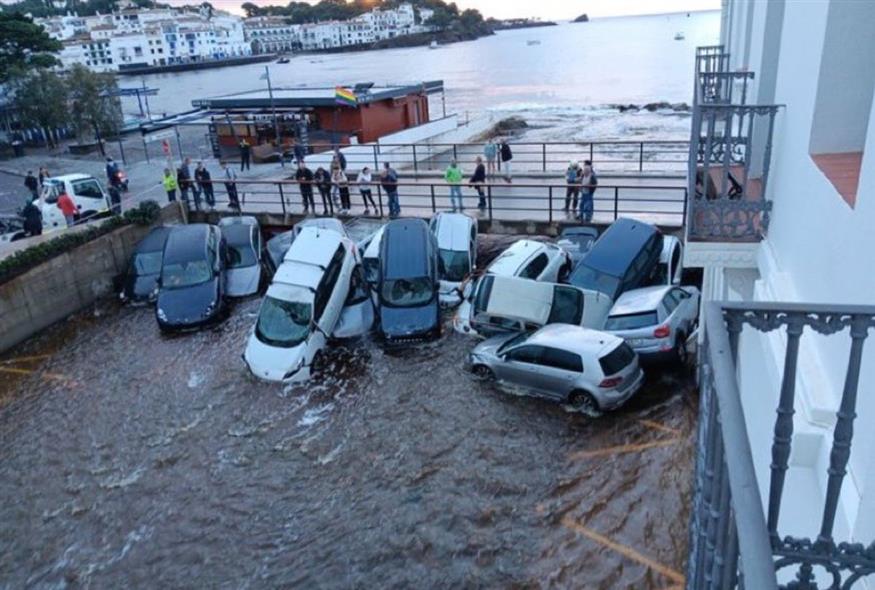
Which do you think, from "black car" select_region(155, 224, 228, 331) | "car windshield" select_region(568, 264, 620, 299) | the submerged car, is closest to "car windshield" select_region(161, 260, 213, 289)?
"black car" select_region(155, 224, 228, 331)

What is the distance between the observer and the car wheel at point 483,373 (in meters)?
12.3

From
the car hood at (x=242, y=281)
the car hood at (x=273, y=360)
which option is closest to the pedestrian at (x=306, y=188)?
the car hood at (x=242, y=281)

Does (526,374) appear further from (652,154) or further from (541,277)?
(652,154)

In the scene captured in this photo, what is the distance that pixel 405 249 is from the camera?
14664mm

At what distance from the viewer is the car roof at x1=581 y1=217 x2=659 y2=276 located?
13562 mm

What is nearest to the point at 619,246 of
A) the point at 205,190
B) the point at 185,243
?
the point at 185,243

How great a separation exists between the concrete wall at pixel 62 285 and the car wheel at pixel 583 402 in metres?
13.1

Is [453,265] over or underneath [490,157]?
underneath

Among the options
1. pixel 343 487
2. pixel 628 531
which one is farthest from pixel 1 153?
pixel 628 531

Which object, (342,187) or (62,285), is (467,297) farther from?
(62,285)

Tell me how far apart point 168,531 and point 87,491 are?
1943mm

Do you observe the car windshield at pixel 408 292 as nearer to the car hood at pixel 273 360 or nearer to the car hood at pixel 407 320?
the car hood at pixel 407 320

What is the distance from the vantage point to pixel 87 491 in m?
10.4

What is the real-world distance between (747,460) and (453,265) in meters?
13.9
